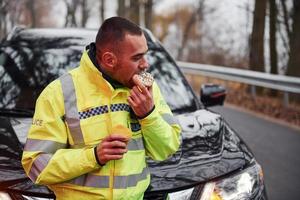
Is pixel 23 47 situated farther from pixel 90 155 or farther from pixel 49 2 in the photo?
pixel 49 2

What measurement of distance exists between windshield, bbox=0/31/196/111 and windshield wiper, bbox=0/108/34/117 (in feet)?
0.15

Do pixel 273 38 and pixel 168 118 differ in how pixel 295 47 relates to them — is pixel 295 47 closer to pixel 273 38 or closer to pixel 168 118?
pixel 273 38

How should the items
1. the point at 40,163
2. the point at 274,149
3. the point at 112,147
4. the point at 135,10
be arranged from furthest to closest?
the point at 135,10, the point at 274,149, the point at 40,163, the point at 112,147

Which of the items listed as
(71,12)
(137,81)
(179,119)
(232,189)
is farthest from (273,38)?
(71,12)

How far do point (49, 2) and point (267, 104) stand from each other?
149 feet

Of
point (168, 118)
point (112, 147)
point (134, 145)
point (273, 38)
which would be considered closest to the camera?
point (112, 147)

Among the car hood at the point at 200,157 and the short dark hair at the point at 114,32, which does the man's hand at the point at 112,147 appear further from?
the car hood at the point at 200,157

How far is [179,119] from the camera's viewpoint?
164 inches

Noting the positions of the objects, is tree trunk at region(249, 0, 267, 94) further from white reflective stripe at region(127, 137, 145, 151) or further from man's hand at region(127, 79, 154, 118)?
man's hand at region(127, 79, 154, 118)

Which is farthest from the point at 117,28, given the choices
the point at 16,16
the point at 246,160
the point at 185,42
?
the point at 185,42

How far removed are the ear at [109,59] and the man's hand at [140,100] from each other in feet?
0.47

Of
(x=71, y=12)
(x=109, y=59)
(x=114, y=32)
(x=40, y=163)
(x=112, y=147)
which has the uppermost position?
A: (x=114, y=32)

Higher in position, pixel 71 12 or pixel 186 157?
pixel 186 157

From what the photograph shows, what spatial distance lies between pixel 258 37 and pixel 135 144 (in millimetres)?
12452
